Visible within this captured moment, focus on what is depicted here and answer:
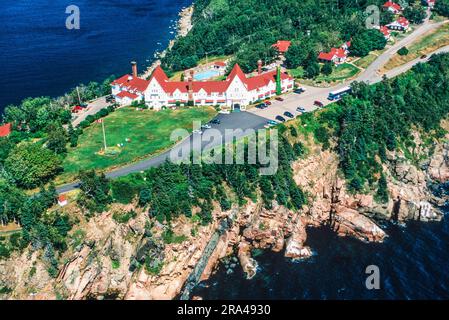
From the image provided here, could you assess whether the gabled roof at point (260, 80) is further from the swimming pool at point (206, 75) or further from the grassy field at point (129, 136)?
the swimming pool at point (206, 75)

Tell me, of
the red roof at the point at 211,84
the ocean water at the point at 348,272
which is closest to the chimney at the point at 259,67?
the red roof at the point at 211,84

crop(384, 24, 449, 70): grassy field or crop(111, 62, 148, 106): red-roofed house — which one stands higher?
crop(384, 24, 449, 70): grassy field

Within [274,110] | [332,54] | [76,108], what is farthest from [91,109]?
[332,54]

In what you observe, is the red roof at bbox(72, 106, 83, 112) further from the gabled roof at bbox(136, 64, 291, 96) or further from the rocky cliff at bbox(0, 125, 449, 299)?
the rocky cliff at bbox(0, 125, 449, 299)

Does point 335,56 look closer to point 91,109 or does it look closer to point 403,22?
point 403,22

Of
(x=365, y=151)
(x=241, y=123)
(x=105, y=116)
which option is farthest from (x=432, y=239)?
(x=105, y=116)

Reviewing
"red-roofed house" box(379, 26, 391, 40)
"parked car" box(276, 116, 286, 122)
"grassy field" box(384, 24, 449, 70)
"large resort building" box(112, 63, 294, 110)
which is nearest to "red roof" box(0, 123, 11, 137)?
"large resort building" box(112, 63, 294, 110)
